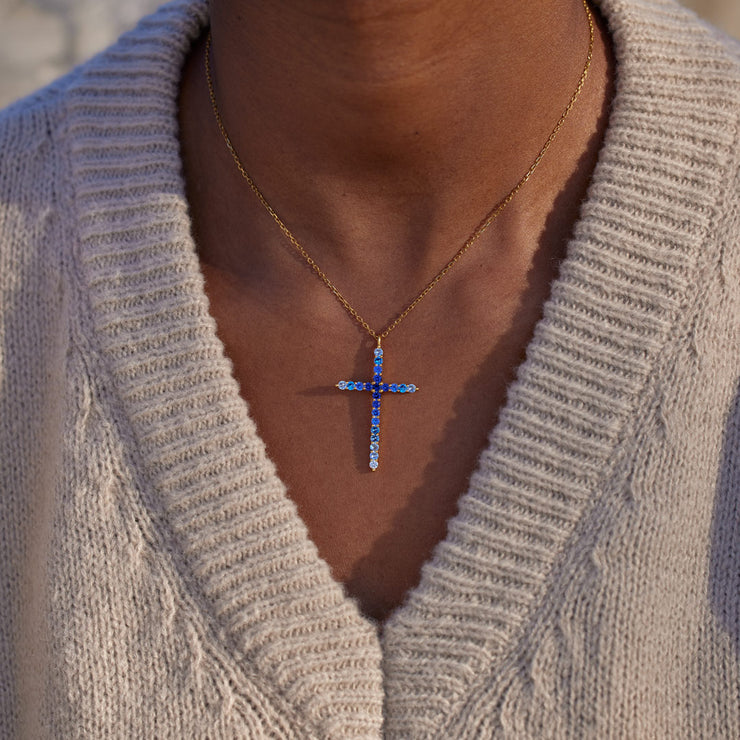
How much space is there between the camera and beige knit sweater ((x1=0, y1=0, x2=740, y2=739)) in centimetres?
89

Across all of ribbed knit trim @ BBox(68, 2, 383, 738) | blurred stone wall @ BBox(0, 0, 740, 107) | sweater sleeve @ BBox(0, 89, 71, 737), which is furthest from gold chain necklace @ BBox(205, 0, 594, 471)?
blurred stone wall @ BBox(0, 0, 740, 107)

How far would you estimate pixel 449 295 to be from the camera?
1028 millimetres

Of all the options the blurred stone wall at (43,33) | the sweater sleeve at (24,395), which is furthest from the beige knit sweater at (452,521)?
the blurred stone wall at (43,33)

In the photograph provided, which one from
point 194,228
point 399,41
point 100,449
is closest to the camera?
point 399,41

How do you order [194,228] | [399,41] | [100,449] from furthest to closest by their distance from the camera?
[194,228]
[100,449]
[399,41]

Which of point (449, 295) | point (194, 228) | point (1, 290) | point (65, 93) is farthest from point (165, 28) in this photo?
point (449, 295)

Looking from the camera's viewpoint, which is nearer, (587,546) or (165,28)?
(587,546)

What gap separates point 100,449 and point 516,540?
0.46 meters

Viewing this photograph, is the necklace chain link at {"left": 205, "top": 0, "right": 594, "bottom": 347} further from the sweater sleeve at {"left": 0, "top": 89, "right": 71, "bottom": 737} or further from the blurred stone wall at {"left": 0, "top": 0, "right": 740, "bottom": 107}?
the blurred stone wall at {"left": 0, "top": 0, "right": 740, "bottom": 107}

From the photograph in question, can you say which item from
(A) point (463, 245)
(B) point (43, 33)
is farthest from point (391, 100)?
(B) point (43, 33)

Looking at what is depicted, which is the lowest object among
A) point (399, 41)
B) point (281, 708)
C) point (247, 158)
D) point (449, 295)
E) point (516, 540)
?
point (281, 708)

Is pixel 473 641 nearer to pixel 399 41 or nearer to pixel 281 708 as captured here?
pixel 281 708

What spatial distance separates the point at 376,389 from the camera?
1.01 meters

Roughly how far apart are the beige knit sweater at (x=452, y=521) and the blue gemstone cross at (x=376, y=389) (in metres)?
0.11
